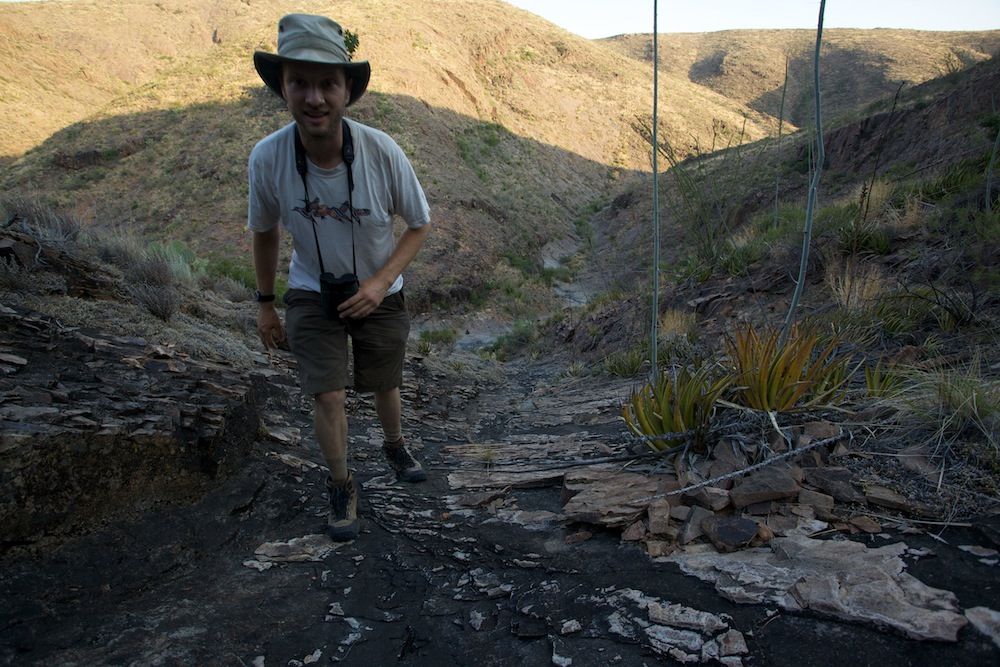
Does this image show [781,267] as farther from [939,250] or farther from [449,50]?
[449,50]

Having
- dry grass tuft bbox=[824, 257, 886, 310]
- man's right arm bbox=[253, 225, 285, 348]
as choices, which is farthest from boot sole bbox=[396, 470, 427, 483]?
dry grass tuft bbox=[824, 257, 886, 310]

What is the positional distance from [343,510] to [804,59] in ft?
186

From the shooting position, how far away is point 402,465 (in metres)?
3.38

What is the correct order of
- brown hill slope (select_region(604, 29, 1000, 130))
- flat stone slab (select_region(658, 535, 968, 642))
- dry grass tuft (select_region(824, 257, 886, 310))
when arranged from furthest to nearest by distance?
brown hill slope (select_region(604, 29, 1000, 130)) < dry grass tuft (select_region(824, 257, 886, 310)) < flat stone slab (select_region(658, 535, 968, 642))

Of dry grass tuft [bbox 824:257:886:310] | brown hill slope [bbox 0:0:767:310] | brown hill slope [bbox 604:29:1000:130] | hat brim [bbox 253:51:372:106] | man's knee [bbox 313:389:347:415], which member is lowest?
man's knee [bbox 313:389:347:415]

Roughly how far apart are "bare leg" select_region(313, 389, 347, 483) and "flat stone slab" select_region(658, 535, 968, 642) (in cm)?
150

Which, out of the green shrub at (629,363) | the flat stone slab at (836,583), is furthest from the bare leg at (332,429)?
the green shrub at (629,363)

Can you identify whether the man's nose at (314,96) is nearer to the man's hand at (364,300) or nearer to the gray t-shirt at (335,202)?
the gray t-shirt at (335,202)

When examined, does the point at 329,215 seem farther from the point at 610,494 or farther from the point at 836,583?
the point at 836,583

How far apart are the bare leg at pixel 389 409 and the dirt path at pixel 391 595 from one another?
14.1 inches

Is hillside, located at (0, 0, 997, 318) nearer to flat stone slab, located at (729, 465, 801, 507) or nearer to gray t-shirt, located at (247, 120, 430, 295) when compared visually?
gray t-shirt, located at (247, 120, 430, 295)

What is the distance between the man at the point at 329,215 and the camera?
2.32 meters

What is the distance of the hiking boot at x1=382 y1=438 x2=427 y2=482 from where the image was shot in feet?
11.0

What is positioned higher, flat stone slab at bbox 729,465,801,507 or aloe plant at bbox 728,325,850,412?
aloe plant at bbox 728,325,850,412
